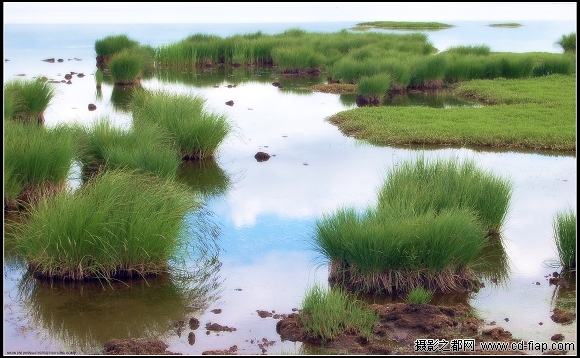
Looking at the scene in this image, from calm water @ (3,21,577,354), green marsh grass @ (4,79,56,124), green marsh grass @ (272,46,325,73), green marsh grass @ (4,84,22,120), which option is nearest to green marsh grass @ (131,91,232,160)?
calm water @ (3,21,577,354)

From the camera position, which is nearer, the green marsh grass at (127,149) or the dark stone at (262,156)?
the green marsh grass at (127,149)

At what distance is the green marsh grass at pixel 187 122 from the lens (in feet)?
42.4

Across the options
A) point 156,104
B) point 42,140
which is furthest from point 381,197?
point 156,104

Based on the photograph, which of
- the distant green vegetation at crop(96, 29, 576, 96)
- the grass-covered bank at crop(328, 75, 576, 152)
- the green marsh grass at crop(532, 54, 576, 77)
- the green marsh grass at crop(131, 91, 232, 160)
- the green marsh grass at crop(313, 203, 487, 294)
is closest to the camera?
the green marsh grass at crop(313, 203, 487, 294)

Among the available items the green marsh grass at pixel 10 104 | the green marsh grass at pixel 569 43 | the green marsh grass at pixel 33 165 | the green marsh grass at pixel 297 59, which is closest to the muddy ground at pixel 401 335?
the green marsh grass at pixel 33 165

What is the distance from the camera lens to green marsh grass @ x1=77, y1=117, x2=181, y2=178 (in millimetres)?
10406

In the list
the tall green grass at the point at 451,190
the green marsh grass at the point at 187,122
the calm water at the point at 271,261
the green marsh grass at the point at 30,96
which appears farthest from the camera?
the green marsh grass at the point at 30,96

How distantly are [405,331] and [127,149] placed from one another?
6058 mm

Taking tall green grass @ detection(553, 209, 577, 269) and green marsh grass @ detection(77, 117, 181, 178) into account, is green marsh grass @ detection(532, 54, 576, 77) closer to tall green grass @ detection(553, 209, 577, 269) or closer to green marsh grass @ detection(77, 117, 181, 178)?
green marsh grass @ detection(77, 117, 181, 178)

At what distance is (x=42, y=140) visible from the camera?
10148mm

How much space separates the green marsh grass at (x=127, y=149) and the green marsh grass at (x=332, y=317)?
14.3 ft

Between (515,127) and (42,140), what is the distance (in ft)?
31.2

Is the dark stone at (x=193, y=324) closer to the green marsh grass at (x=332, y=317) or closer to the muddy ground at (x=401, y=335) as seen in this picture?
the muddy ground at (x=401, y=335)

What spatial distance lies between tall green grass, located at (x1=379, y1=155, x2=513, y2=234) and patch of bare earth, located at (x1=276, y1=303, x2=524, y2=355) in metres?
2.01
